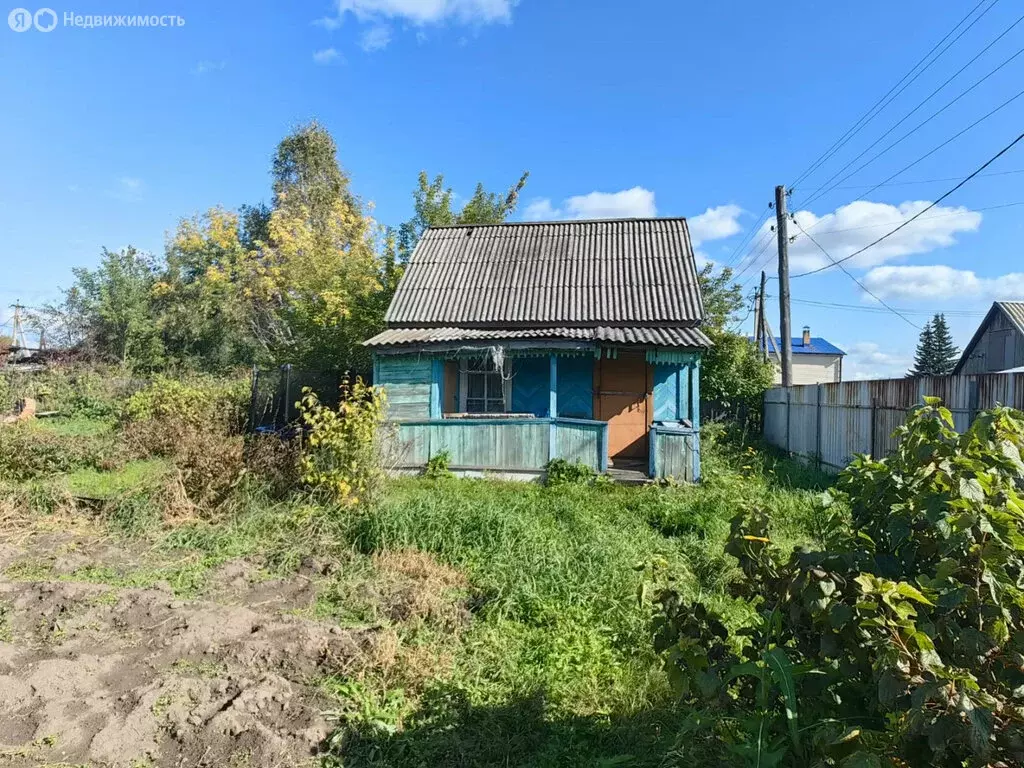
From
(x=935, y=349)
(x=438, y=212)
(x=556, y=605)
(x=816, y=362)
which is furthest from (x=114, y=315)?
(x=935, y=349)

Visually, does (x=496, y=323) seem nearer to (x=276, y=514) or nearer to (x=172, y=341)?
(x=276, y=514)

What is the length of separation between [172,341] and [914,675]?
28.4m

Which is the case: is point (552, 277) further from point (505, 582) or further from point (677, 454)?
point (505, 582)

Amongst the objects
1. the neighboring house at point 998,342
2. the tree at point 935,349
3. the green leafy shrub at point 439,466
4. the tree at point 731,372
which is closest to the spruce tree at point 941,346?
the tree at point 935,349

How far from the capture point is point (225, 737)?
10.4 feet

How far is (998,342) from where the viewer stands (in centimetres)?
2334

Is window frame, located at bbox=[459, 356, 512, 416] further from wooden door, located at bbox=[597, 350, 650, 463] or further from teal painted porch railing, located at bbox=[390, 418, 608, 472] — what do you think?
wooden door, located at bbox=[597, 350, 650, 463]

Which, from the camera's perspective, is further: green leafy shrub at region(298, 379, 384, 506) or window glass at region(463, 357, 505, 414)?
window glass at region(463, 357, 505, 414)

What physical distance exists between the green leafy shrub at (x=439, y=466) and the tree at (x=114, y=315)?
18.5m

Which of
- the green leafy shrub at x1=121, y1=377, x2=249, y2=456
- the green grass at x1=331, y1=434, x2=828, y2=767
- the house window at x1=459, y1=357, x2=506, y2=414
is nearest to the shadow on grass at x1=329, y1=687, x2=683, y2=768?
the green grass at x1=331, y1=434, x2=828, y2=767

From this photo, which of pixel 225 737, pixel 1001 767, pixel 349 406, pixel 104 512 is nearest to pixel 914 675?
pixel 1001 767

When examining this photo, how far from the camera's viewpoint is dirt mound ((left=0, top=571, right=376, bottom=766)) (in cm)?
312

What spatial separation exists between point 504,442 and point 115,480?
6.07 meters

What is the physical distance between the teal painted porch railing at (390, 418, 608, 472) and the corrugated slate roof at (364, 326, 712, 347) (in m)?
1.49
